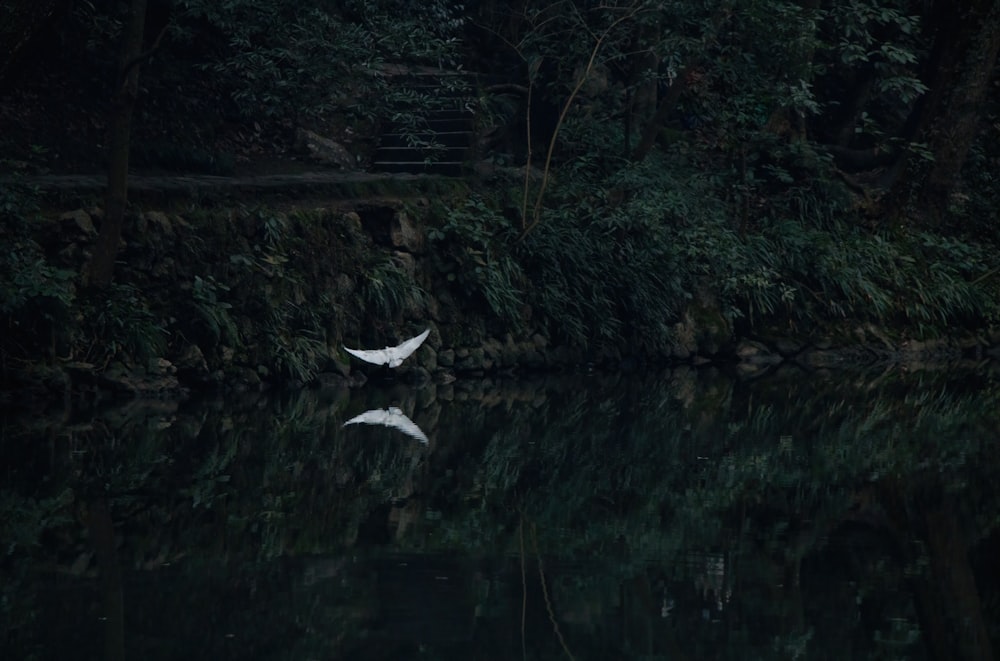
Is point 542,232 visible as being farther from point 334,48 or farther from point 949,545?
point 949,545

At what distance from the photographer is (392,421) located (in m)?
11.5

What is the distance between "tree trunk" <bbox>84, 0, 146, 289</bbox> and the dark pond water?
1502mm

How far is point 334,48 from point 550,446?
5854 mm

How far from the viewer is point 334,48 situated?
14.4m

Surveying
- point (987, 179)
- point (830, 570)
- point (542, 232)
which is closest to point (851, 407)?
point (542, 232)

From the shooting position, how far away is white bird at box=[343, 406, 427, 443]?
10773 mm

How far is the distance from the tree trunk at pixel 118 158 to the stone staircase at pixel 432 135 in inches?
201

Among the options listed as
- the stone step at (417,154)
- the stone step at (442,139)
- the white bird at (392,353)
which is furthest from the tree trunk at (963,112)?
the white bird at (392,353)

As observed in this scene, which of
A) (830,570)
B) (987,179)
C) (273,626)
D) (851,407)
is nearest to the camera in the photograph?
(273,626)

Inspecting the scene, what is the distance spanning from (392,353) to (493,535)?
7.84 metres

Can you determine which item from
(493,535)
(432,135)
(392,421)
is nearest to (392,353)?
(392,421)

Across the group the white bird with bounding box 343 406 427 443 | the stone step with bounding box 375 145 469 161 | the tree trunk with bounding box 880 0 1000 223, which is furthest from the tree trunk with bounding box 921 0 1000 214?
the white bird with bounding box 343 406 427 443

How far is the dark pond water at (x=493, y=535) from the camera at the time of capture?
5027mm

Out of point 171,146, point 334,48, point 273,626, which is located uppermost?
point 334,48
